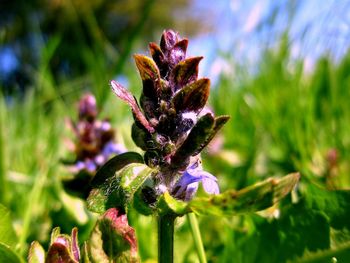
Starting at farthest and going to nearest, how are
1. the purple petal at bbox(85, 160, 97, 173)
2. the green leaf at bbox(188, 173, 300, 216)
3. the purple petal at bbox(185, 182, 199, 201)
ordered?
the purple petal at bbox(85, 160, 97, 173), the purple petal at bbox(185, 182, 199, 201), the green leaf at bbox(188, 173, 300, 216)

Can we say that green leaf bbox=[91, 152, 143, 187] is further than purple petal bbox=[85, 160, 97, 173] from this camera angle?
No

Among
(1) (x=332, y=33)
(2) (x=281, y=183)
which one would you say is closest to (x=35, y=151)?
(1) (x=332, y=33)

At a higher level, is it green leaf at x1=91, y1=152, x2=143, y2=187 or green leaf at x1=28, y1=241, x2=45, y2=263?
green leaf at x1=91, y1=152, x2=143, y2=187

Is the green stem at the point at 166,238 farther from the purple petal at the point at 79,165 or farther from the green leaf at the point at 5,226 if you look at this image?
the purple petal at the point at 79,165

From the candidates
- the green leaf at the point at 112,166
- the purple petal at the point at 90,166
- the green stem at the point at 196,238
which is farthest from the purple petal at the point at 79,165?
the green leaf at the point at 112,166

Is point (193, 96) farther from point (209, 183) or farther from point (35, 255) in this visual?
point (35, 255)

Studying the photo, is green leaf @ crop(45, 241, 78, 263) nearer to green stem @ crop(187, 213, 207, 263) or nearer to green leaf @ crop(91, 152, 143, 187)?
green leaf @ crop(91, 152, 143, 187)

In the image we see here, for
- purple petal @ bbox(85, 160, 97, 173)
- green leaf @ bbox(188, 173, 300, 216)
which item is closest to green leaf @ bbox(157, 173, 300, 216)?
green leaf @ bbox(188, 173, 300, 216)
